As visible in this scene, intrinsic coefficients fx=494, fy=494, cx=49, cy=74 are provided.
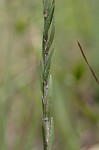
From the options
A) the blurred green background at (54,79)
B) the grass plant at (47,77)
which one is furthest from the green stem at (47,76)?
the blurred green background at (54,79)

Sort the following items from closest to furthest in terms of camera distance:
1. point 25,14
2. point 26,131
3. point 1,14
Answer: point 26,131 → point 25,14 → point 1,14

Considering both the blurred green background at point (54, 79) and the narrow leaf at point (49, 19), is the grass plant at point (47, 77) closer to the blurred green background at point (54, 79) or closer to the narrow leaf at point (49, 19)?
the narrow leaf at point (49, 19)

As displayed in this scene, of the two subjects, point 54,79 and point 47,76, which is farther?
point 54,79

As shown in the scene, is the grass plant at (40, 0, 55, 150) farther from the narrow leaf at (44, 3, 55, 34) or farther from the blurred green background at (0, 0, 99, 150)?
the blurred green background at (0, 0, 99, 150)

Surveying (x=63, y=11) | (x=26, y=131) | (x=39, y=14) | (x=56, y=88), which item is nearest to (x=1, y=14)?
(x=39, y=14)

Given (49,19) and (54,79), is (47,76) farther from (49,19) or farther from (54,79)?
(54,79)

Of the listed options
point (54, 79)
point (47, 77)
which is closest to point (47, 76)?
point (47, 77)

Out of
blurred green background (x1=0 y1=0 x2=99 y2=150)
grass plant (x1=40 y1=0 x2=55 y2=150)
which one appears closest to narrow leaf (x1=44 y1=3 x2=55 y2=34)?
grass plant (x1=40 y1=0 x2=55 y2=150)

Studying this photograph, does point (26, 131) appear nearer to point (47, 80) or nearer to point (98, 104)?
point (98, 104)
